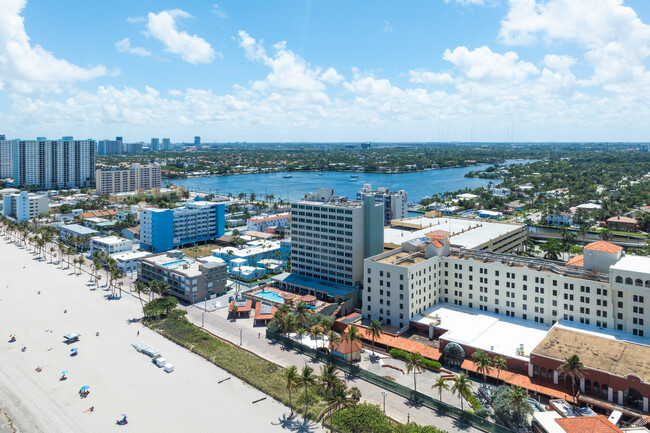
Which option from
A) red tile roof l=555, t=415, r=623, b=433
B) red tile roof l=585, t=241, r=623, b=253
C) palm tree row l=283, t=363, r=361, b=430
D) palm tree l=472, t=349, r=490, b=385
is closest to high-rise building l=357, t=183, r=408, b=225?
red tile roof l=585, t=241, r=623, b=253

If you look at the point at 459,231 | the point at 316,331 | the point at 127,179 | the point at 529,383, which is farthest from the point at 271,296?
the point at 127,179

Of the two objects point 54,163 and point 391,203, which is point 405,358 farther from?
point 54,163

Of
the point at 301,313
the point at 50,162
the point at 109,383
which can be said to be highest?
the point at 50,162

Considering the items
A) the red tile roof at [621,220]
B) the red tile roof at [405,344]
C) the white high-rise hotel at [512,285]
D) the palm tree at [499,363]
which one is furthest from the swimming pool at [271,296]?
the red tile roof at [621,220]

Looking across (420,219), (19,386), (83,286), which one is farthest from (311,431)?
(420,219)

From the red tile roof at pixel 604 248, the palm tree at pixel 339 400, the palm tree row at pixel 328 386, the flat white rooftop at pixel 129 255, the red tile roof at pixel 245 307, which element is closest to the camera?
the palm tree at pixel 339 400

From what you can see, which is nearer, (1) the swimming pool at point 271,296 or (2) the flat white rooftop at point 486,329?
(2) the flat white rooftop at point 486,329

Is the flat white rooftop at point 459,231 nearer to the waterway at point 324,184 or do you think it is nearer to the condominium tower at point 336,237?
the condominium tower at point 336,237
